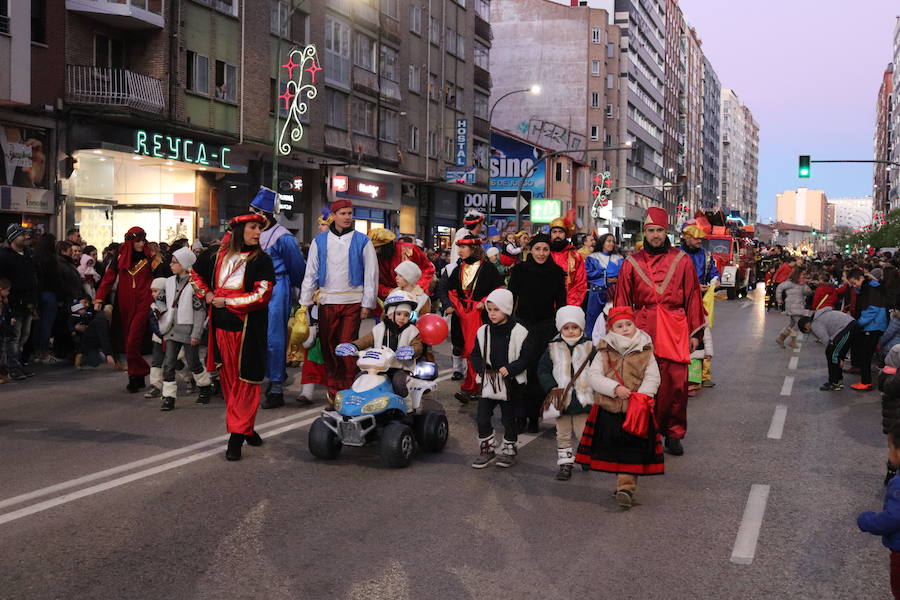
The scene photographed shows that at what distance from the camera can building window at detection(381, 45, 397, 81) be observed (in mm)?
40438

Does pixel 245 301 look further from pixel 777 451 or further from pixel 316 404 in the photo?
pixel 777 451

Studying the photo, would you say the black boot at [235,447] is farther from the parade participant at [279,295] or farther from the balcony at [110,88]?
the balcony at [110,88]

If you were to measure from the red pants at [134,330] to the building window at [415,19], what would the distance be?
1361 inches

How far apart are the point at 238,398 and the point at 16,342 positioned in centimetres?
639

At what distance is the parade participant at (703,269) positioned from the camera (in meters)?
11.2

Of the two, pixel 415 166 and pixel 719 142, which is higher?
pixel 719 142

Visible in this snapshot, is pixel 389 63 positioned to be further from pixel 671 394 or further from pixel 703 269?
pixel 671 394

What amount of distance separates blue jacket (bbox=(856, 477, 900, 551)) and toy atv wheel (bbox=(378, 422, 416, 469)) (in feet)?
12.5

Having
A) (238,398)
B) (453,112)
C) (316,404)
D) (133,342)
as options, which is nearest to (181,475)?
(238,398)

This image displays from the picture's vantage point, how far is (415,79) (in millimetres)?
43875

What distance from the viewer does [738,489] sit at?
6.74 meters

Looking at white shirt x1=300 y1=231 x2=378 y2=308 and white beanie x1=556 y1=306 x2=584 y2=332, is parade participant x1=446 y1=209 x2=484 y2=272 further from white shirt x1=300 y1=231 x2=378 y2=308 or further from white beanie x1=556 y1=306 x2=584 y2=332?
white beanie x1=556 y1=306 x2=584 y2=332

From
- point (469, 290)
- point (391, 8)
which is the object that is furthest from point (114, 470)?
point (391, 8)

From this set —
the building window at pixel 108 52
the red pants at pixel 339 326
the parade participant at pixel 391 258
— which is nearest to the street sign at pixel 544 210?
the building window at pixel 108 52
